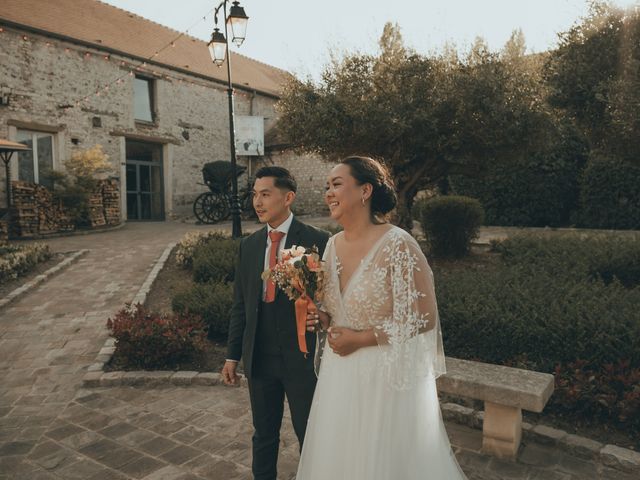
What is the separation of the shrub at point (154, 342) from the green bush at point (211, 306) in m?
0.61

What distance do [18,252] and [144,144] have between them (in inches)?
364

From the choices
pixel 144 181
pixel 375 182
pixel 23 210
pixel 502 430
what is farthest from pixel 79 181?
pixel 375 182

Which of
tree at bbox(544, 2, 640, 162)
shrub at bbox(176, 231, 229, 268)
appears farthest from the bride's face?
shrub at bbox(176, 231, 229, 268)

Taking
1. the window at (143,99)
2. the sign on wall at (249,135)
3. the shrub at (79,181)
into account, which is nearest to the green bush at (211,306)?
the shrub at (79,181)

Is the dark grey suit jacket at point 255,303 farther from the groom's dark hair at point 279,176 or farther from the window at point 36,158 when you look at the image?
the window at point 36,158

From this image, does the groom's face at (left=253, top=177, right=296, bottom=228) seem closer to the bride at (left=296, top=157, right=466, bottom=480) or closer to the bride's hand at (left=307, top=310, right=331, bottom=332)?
the bride at (left=296, top=157, right=466, bottom=480)

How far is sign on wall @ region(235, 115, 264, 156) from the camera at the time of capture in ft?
68.9

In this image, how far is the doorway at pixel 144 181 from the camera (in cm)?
1881

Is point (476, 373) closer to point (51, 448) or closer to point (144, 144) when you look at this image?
point (51, 448)

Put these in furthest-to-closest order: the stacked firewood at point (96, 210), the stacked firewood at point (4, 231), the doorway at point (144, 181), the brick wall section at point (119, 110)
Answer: the doorway at point (144, 181)
the stacked firewood at point (96, 210)
the brick wall section at point (119, 110)
the stacked firewood at point (4, 231)

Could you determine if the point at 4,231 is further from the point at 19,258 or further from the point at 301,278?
the point at 301,278

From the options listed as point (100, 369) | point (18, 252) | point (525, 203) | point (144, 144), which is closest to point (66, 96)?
point (144, 144)

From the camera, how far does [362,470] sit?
7.59 feet

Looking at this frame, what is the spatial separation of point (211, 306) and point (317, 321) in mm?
4294
